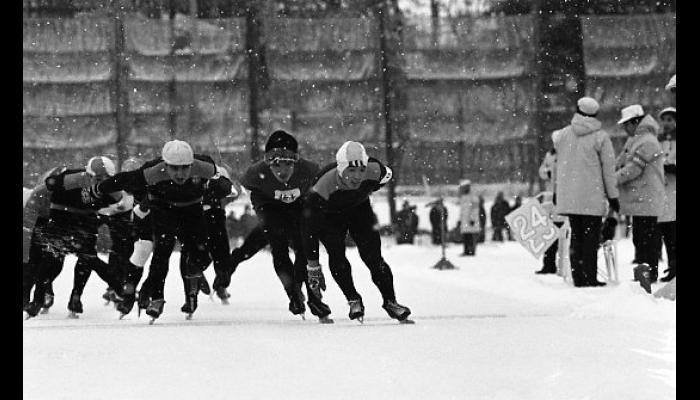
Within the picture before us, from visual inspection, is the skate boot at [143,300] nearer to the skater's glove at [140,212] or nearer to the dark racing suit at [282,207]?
the skater's glove at [140,212]

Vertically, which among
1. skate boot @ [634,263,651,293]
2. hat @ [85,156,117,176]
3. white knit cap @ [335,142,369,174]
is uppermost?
white knit cap @ [335,142,369,174]

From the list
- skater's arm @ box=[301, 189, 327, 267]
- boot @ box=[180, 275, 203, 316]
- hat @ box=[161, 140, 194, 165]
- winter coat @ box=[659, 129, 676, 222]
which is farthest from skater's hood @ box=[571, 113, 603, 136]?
hat @ box=[161, 140, 194, 165]

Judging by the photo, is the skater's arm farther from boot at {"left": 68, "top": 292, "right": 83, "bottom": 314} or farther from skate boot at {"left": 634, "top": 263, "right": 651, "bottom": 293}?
skate boot at {"left": 634, "top": 263, "right": 651, "bottom": 293}

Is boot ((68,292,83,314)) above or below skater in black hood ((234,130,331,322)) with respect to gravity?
below

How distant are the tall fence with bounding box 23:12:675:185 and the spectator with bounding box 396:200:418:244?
74 cm

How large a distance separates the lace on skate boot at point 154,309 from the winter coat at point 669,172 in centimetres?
568

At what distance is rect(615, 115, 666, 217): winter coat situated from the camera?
45.8 feet

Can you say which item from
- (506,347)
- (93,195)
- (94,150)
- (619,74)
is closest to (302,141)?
(94,150)

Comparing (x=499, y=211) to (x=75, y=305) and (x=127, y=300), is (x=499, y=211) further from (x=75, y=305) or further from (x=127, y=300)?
(x=127, y=300)

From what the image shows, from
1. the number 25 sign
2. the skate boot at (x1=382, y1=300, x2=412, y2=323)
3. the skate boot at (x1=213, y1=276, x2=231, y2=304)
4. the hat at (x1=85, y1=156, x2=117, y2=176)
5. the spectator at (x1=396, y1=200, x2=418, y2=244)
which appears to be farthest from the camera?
the spectator at (x1=396, y1=200, x2=418, y2=244)

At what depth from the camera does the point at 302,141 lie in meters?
29.4

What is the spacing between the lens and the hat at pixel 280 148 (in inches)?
452

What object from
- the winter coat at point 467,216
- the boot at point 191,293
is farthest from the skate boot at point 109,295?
the winter coat at point 467,216
